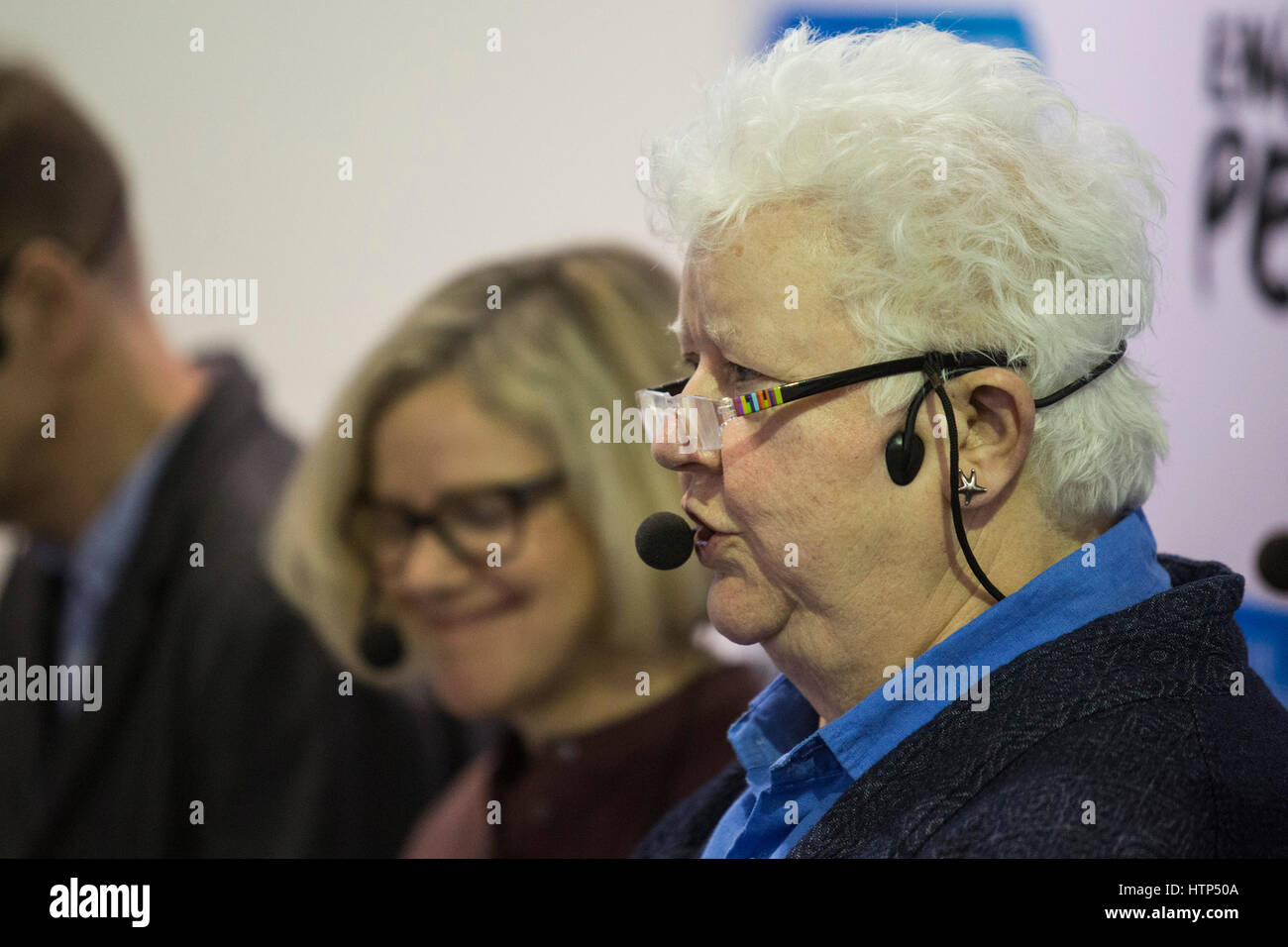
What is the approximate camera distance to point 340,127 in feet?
6.98

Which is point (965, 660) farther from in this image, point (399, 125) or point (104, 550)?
point (104, 550)

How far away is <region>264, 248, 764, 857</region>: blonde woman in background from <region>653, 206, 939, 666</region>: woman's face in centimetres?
76

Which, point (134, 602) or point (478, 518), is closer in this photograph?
point (478, 518)

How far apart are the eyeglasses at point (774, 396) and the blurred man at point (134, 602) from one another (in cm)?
120

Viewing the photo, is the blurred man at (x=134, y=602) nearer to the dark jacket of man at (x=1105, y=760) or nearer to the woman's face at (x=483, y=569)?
the woman's face at (x=483, y=569)

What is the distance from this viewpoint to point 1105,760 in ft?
2.50

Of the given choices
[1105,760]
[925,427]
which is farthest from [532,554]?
[1105,760]

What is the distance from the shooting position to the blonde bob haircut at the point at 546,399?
5.57 ft

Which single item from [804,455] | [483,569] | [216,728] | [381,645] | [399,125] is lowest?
[216,728]

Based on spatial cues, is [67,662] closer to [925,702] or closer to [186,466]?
[186,466]

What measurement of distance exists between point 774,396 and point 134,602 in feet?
5.10

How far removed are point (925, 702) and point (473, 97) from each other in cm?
152

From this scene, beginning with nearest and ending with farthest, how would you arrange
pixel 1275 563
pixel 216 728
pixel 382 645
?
pixel 1275 563 < pixel 382 645 < pixel 216 728
